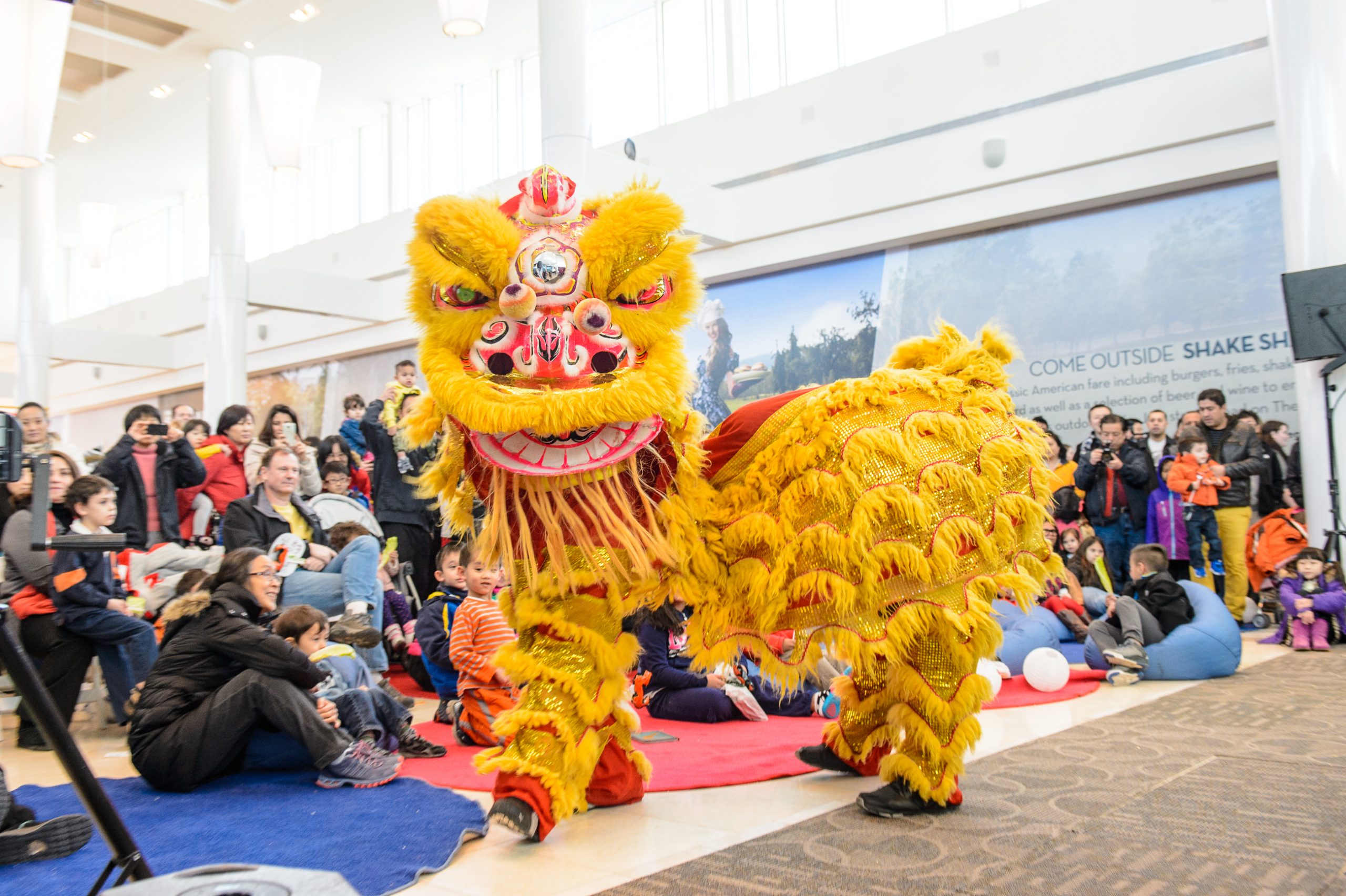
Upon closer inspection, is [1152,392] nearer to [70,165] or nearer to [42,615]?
[42,615]

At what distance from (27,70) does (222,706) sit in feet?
21.5

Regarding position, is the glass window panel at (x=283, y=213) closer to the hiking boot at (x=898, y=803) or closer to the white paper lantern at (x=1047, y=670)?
the white paper lantern at (x=1047, y=670)

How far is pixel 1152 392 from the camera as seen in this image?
7.92 m

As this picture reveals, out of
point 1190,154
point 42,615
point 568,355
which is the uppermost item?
point 1190,154

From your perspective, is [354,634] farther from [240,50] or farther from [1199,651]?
[240,50]

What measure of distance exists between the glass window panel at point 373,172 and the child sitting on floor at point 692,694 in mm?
11663

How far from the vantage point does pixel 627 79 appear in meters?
11.4

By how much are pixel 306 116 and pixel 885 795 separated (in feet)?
26.7

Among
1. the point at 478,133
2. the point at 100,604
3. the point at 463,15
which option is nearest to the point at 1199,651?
the point at 100,604

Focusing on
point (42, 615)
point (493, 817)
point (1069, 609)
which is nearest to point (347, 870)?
point (493, 817)

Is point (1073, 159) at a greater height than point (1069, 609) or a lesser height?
greater

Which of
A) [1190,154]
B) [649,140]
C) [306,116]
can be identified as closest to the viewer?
[1190,154]

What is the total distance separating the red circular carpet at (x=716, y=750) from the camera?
3100 millimetres

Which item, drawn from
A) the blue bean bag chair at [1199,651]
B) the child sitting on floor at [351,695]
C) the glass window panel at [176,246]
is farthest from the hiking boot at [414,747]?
the glass window panel at [176,246]
